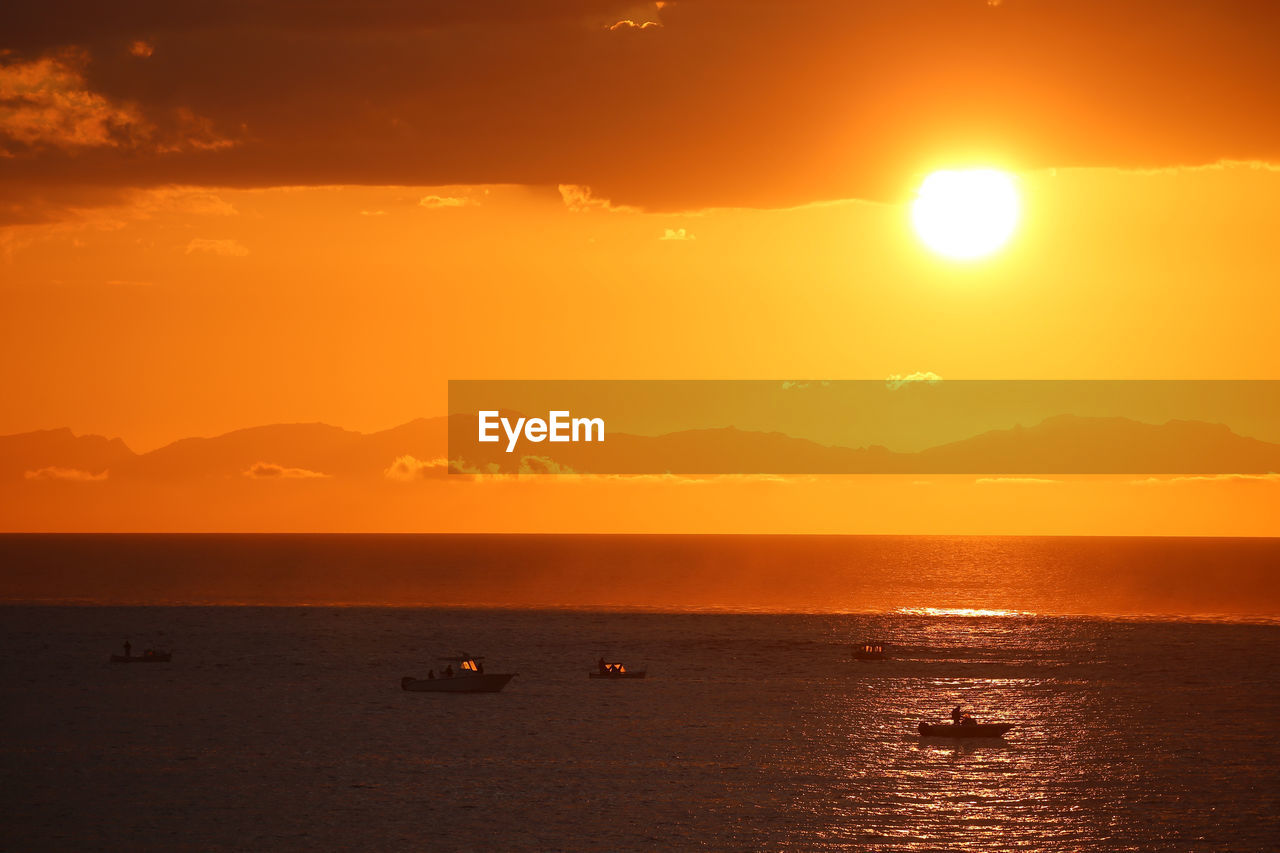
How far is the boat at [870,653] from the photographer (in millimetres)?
136000

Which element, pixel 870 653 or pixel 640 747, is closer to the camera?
pixel 640 747

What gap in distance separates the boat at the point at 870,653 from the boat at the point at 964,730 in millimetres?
44091

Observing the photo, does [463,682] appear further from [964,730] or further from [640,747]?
[964,730]

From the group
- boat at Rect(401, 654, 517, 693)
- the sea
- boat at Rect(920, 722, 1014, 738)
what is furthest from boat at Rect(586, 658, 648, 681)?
boat at Rect(920, 722, 1014, 738)

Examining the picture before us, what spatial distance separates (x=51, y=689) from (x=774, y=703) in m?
59.6

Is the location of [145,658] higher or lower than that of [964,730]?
higher

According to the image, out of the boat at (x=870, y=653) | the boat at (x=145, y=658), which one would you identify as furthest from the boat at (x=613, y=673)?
the boat at (x=145, y=658)

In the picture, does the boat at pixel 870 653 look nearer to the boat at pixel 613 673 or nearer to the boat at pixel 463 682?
the boat at pixel 613 673

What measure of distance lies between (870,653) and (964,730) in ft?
150

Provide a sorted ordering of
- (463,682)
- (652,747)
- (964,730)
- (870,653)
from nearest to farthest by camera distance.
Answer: (652,747) → (964,730) → (463,682) → (870,653)

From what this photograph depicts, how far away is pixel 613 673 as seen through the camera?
120125 mm

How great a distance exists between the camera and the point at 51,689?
114m

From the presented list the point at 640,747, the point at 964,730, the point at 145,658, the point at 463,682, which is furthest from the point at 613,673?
the point at 145,658

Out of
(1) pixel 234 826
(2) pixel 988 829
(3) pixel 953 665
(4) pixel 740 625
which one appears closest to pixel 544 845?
(1) pixel 234 826
